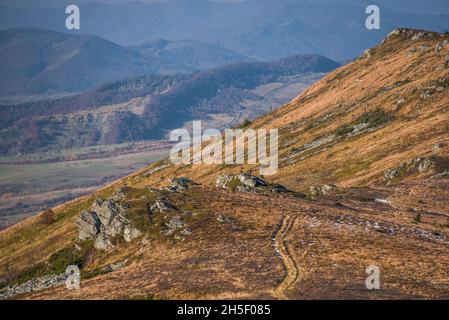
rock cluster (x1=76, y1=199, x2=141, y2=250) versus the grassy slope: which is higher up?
the grassy slope

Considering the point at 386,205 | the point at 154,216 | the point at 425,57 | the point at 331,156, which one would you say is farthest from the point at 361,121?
the point at 154,216

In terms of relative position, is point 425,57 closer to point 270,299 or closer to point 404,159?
point 404,159

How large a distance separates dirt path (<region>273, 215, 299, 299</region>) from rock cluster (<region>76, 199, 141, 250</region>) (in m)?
16.9

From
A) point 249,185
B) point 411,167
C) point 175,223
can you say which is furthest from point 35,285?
point 411,167

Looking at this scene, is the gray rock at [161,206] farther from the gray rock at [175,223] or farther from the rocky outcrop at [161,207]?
the gray rock at [175,223]

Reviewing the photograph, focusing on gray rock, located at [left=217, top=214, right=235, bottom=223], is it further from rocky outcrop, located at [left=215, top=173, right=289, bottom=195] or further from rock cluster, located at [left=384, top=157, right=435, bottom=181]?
rock cluster, located at [left=384, top=157, right=435, bottom=181]

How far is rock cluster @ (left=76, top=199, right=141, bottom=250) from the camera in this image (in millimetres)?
75500

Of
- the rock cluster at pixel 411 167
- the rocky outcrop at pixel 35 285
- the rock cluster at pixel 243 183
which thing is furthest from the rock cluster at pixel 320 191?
the rocky outcrop at pixel 35 285

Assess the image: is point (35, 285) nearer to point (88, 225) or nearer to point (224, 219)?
point (88, 225)

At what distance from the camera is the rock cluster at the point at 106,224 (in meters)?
75.5

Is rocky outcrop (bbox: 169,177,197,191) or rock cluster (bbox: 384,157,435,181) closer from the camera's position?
rocky outcrop (bbox: 169,177,197,191)

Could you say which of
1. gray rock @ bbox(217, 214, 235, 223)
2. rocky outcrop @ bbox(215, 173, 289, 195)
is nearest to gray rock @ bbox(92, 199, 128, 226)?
gray rock @ bbox(217, 214, 235, 223)

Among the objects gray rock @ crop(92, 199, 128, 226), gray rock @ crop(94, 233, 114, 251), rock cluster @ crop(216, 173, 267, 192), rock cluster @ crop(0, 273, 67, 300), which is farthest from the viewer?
rock cluster @ crop(216, 173, 267, 192)

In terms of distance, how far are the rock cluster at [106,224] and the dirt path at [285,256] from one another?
16854 millimetres
